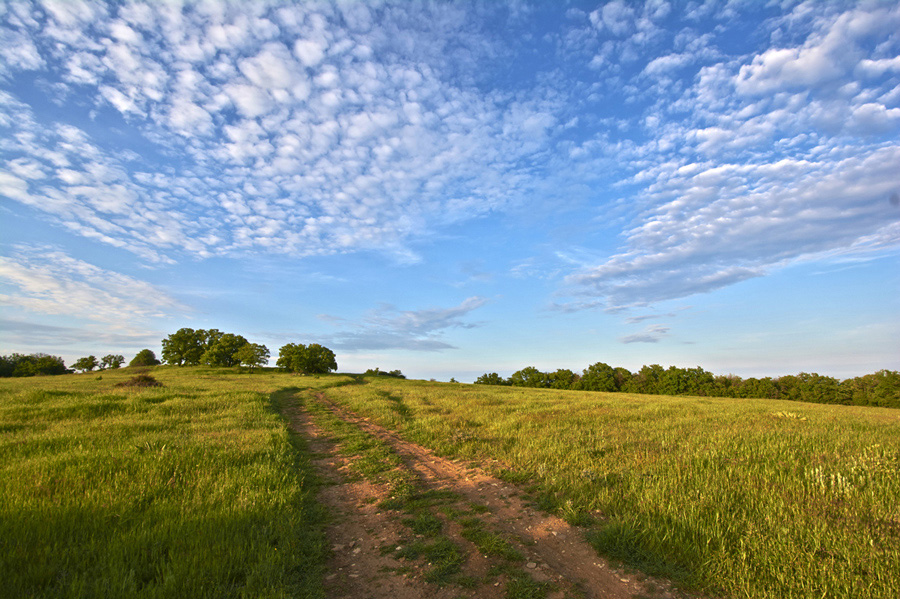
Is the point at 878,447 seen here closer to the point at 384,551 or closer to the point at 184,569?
the point at 384,551

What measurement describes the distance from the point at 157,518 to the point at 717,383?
257 ft

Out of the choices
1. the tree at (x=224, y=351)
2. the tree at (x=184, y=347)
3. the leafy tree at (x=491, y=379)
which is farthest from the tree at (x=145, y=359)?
the leafy tree at (x=491, y=379)

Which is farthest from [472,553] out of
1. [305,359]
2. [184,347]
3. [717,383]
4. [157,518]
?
[184,347]

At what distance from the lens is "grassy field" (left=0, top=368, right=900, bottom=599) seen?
458cm

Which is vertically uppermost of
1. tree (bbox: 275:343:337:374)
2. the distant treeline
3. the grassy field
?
tree (bbox: 275:343:337:374)

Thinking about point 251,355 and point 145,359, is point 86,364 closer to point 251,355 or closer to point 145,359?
point 145,359

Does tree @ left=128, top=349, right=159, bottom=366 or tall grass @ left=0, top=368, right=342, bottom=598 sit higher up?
tree @ left=128, top=349, right=159, bottom=366

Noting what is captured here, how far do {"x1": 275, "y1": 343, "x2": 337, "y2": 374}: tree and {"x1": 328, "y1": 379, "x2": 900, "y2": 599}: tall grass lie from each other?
76.1 metres

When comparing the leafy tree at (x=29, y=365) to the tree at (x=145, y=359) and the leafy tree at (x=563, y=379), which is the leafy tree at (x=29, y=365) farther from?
the leafy tree at (x=563, y=379)

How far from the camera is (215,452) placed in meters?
10.1

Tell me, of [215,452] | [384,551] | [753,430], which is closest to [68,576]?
[384,551]

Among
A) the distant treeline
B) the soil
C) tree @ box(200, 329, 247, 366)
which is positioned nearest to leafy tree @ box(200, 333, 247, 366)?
tree @ box(200, 329, 247, 366)

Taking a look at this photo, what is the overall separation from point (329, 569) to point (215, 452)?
6.85 metres

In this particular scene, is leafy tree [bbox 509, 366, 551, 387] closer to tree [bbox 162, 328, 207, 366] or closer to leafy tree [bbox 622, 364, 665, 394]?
leafy tree [bbox 622, 364, 665, 394]
